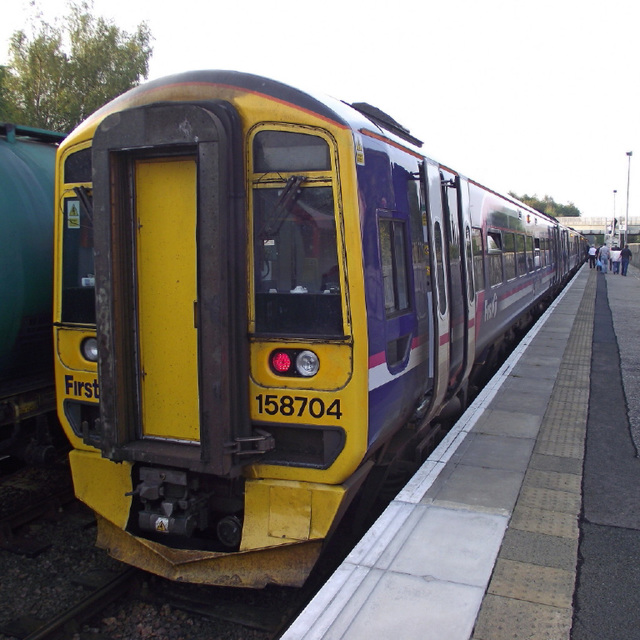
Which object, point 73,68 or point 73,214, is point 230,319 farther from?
point 73,68

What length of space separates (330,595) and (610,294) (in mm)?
23670

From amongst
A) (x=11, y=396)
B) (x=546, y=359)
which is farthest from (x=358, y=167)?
(x=546, y=359)

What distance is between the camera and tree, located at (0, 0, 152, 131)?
85.0ft

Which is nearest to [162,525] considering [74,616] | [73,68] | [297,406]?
[74,616]

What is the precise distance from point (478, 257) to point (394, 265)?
148 inches

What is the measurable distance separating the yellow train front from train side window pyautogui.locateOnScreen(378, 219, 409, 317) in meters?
0.62

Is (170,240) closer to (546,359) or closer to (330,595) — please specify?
(330,595)

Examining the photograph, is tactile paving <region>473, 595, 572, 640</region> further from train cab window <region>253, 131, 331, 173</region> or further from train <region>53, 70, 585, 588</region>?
train cab window <region>253, 131, 331, 173</region>

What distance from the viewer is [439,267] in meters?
5.54

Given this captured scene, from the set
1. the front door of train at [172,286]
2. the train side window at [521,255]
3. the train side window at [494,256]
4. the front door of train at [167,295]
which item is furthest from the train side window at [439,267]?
the train side window at [521,255]

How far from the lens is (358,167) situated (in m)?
3.80

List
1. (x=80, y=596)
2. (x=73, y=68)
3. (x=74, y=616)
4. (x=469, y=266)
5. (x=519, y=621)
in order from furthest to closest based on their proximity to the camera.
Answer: (x=73, y=68)
(x=469, y=266)
(x=80, y=596)
(x=74, y=616)
(x=519, y=621)

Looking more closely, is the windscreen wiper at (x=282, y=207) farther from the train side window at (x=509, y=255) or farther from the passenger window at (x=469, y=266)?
the train side window at (x=509, y=255)

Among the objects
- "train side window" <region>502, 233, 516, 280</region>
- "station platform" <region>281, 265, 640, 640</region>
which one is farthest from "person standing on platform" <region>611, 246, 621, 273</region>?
"station platform" <region>281, 265, 640, 640</region>
